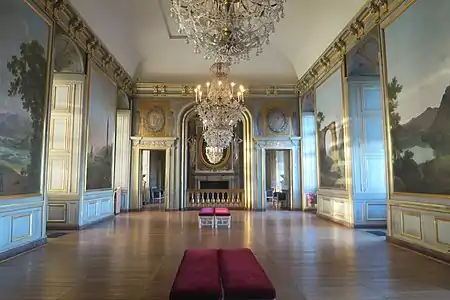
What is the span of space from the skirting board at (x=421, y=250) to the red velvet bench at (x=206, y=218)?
12.8 ft

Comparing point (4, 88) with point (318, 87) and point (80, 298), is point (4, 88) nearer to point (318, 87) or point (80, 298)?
point (80, 298)

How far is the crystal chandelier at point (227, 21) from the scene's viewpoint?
4.68m

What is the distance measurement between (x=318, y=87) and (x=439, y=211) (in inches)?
270

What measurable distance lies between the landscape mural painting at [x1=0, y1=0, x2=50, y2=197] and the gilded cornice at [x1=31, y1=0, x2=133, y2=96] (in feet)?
1.62

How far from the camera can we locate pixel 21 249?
17.1 feet

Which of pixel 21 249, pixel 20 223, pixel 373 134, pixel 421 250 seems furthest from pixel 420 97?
pixel 21 249

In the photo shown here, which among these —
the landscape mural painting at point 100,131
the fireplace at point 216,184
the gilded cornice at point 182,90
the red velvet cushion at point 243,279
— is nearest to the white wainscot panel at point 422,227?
the red velvet cushion at point 243,279

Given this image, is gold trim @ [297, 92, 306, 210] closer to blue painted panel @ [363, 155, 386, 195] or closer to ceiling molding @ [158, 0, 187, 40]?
blue painted panel @ [363, 155, 386, 195]

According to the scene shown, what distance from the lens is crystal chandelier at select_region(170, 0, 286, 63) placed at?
4680mm

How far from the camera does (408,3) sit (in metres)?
5.63

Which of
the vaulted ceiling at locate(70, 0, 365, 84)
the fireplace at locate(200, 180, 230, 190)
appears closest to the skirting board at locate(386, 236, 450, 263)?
the vaulted ceiling at locate(70, 0, 365, 84)

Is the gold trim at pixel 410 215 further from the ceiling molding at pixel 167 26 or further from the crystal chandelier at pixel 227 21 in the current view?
the ceiling molding at pixel 167 26

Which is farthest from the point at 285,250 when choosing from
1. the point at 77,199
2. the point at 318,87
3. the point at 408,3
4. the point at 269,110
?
the point at 269,110

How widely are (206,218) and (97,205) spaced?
3.30 metres
